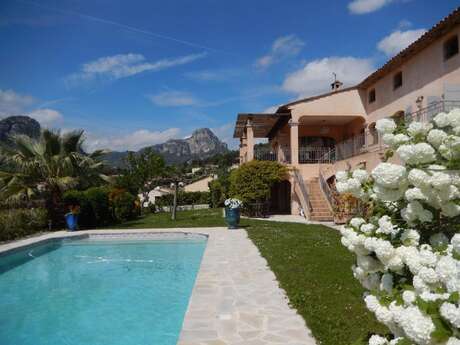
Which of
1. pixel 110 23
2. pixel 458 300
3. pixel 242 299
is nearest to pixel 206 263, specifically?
→ pixel 242 299

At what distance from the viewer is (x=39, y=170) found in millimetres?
17656

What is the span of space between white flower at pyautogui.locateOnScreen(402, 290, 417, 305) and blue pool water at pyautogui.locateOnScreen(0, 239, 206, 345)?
4160mm

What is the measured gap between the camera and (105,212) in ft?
68.3

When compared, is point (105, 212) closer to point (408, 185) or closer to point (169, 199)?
point (169, 199)

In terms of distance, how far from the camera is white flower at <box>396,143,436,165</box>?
2.60m

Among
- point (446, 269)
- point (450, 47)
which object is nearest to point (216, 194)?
point (450, 47)

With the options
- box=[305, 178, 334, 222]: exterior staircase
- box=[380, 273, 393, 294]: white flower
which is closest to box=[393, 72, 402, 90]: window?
box=[305, 178, 334, 222]: exterior staircase

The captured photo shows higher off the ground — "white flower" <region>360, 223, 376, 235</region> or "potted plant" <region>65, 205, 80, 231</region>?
"white flower" <region>360, 223, 376, 235</region>

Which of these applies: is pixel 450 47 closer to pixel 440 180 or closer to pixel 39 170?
pixel 440 180

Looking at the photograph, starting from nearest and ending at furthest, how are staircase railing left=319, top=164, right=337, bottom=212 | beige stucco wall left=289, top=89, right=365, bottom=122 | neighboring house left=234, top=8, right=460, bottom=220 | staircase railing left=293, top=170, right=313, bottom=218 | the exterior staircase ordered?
neighboring house left=234, top=8, right=460, bottom=220
staircase railing left=319, top=164, right=337, bottom=212
the exterior staircase
staircase railing left=293, top=170, right=313, bottom=218
beige stucco wall left=289, top=89, right=365, bottom=122

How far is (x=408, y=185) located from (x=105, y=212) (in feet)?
65.4

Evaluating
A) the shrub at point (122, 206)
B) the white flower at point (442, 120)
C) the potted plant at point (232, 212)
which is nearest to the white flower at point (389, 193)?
the white flower at point (442, 120)

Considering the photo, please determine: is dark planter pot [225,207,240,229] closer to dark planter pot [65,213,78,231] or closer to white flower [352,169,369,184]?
dark planter pot [65,213,78,231]

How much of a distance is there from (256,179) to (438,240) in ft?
59.5
